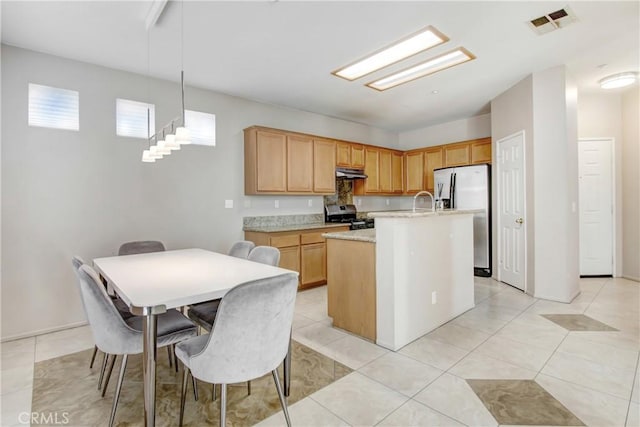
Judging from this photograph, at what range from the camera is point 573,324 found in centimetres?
307

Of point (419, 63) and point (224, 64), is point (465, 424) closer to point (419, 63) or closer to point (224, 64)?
point (419, 63)

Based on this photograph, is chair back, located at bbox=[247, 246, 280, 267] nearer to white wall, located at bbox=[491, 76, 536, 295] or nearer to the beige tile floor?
the beige tile floor

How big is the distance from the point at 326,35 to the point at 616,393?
336 cm

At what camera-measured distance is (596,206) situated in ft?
16.2

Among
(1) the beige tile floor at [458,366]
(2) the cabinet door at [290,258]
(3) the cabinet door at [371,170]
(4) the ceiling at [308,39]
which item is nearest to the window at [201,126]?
(4) the ceiling at [308,39]

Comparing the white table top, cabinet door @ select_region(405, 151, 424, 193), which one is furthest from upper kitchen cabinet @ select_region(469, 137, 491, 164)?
the white table top

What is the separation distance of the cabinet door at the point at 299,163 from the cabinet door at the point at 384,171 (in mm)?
1794

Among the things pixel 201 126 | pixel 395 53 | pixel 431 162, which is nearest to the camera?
pixel 395 53

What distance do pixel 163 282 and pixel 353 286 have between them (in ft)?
5.46

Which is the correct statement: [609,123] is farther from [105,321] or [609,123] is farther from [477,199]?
[105,321]

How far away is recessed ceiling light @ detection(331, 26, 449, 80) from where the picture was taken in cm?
290

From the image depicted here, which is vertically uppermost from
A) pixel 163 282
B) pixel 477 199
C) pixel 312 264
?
pixel 477 199

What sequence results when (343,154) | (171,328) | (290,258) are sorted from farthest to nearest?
1. (343,154)
2. (290,258)
3. (171,328)

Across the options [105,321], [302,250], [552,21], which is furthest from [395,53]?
[105,321]
